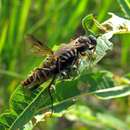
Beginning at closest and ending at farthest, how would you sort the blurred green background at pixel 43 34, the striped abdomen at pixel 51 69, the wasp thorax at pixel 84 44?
the striped abdomen at pixel 51 69 < the wasp thorax at pixel 84 44 < the blurred green background at pixel 43 34

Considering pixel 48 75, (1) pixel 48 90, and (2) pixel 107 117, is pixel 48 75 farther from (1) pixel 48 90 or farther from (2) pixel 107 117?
(2) pixel 107 117

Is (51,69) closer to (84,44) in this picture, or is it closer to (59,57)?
(59,57)

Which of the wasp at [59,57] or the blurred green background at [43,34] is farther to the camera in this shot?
the blurred green background at [43,34]

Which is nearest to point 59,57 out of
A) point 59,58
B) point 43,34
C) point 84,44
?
point 59,58

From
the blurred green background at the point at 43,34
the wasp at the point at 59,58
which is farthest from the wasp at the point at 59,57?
the blurred green background at the point at 43,34

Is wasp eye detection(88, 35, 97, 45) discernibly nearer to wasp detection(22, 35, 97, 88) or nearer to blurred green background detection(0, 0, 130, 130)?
wasp detection(22, 35, 97, 88)

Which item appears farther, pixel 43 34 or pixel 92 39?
pixel 43 34

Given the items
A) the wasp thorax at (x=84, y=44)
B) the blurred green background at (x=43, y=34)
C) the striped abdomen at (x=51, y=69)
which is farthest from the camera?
the blurred green background at (x=43, y=34)

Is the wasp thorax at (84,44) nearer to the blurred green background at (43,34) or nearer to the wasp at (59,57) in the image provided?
the wasp at (59,57)
